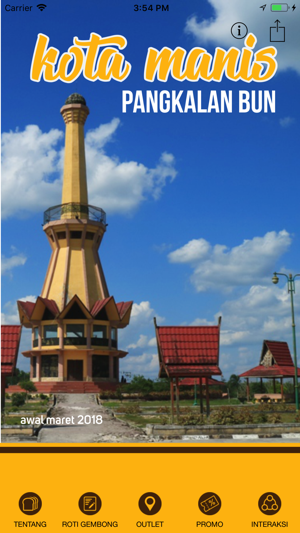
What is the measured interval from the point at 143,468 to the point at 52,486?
0.84 m

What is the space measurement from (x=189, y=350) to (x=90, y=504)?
19.0 metres

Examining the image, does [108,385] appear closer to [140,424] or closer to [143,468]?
[140,424]

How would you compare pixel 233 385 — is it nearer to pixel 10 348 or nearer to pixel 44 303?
pixel 44 303

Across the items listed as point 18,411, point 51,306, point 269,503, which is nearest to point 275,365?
point 51,306

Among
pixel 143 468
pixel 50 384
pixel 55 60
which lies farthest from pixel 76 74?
pixel 50 384

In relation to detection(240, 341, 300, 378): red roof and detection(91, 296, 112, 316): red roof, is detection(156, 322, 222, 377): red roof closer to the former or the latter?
detection(240, 341, 300, 378): red roof

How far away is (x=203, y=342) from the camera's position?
23.8 meters

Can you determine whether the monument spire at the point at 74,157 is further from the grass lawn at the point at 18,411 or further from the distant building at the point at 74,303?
the grass lawn at the point at 18,411

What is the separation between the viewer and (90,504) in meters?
4.89

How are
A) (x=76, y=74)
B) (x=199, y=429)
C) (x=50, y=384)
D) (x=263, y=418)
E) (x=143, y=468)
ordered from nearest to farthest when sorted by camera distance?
(x=143, y=468), (x=76, y=74), (x=199, y=429), (x=263, y=418), (x=50, y=384)

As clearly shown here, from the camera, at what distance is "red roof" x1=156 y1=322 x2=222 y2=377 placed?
23.3m

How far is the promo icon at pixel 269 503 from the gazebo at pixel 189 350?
18251 millimetres

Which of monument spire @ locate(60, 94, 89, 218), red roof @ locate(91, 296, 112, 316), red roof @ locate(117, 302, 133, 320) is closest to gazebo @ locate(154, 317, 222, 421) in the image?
red roof @ locate(91, 296, 112, 316)

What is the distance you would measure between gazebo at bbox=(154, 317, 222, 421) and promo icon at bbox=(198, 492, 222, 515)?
1827 centimetres
